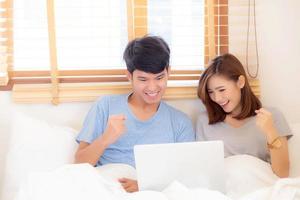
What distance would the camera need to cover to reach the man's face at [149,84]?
1565mm

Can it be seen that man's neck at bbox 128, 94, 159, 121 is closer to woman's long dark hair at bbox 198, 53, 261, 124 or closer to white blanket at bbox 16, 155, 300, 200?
woman's long dark hair at bbox 198, 53, 261, 124

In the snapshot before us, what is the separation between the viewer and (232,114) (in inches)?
67.7

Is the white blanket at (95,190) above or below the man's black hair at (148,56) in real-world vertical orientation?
below

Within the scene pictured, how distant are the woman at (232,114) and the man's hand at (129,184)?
411 millimetres

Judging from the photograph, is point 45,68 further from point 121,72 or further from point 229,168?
point 229,168

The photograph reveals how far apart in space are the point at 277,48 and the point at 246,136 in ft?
1.62

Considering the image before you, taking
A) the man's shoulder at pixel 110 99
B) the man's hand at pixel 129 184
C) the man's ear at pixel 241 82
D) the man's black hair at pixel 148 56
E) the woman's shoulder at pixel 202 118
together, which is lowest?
the man's hand at pixel 129 184

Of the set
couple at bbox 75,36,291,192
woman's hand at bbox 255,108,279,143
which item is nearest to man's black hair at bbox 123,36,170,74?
couple at bbox 75,36,291,192

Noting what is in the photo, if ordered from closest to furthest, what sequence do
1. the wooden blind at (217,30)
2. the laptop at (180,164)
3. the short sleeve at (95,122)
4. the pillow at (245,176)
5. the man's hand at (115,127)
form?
the laptop at (180,164) < the pillow at (245,176) < the man's hand at (115,127) < the short sleeve at (95,122) < the wooden blind at (217,30)

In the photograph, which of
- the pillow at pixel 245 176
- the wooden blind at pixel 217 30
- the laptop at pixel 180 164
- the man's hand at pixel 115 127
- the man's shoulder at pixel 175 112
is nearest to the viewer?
the laptop at pixel 180 164

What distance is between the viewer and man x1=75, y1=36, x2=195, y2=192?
60.2 inches

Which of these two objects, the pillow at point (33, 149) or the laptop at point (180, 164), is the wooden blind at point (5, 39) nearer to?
the pillow at point (33, 149)

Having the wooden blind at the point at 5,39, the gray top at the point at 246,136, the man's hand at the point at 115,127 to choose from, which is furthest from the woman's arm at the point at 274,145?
the wooden blind at the point at 5,39

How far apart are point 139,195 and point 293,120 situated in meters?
1.09
